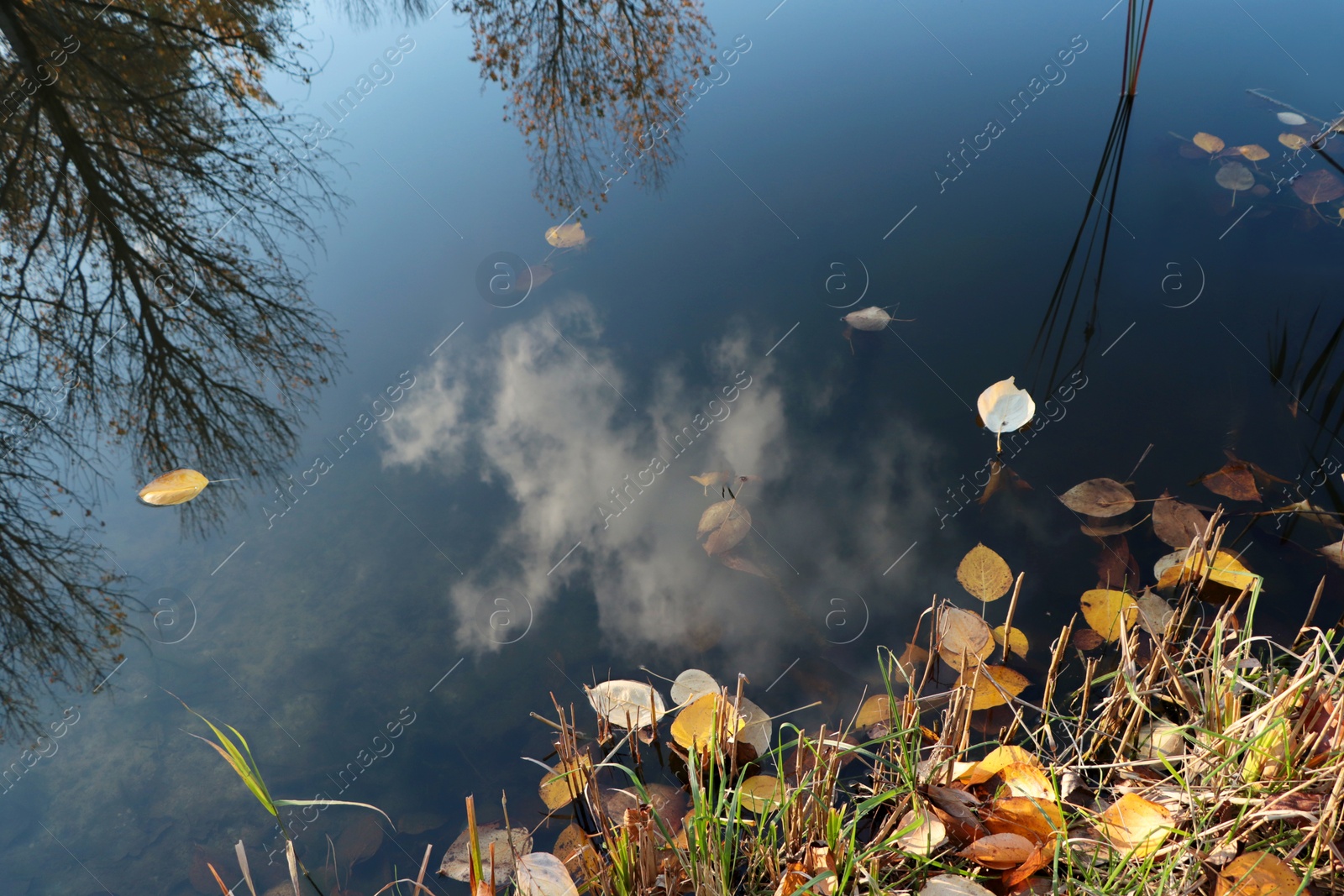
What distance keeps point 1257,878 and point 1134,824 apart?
18 centimetres

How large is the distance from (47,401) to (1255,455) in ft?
13.0

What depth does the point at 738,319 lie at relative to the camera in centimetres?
262

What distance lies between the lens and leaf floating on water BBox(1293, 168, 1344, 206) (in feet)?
9.28

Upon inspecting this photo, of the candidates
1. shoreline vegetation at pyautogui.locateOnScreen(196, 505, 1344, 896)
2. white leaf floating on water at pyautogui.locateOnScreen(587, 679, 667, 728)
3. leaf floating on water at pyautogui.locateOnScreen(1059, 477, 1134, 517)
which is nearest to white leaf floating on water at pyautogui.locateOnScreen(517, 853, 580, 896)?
shoreline vegetation at pyautogui.locateOnScreen(196, 505, 1344, 896)

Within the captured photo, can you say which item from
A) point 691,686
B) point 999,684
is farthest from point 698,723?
point 999,684

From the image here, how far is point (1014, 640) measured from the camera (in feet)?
5.92

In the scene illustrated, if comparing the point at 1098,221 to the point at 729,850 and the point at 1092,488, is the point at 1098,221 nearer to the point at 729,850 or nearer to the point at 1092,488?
the point at 1092,488

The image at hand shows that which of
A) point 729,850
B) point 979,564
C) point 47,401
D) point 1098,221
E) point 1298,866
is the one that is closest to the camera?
point 1298,866

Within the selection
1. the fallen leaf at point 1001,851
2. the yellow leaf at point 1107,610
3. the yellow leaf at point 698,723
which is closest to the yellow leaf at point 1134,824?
the fallen leaf at point 1001,851

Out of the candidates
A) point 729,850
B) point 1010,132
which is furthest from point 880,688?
point 1010,132

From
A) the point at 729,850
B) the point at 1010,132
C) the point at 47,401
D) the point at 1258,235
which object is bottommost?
the point at 1258,235

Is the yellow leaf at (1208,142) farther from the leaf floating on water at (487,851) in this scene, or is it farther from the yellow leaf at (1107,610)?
the leaf floating on water at (487,851)

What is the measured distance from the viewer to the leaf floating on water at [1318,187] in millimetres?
2828

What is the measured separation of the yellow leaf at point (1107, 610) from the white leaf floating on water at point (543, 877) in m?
1.39
